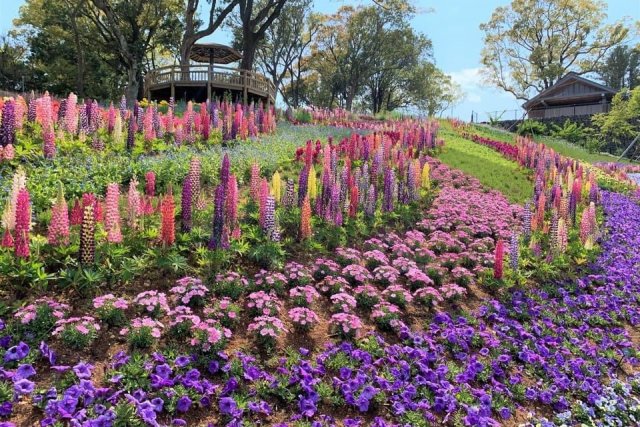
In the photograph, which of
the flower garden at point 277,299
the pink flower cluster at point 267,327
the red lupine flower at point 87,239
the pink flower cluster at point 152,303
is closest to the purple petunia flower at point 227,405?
the flower garden at point 277,299

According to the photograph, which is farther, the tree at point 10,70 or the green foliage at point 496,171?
the tree at point 10,70

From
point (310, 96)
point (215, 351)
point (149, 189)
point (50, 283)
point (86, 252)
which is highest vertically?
point (310, 96)

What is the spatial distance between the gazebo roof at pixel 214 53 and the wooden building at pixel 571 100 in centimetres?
3026

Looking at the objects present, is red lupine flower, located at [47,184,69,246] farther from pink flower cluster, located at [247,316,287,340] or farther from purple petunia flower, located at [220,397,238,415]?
purple petunia flower, located at [220,397,238,415]

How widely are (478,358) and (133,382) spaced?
365 centimetres

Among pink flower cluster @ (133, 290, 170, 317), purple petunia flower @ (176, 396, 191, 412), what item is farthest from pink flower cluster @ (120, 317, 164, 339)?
purple petunia flower @ (176, 396, 191, 412)

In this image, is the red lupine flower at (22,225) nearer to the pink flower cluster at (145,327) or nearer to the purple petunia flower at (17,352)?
the purple petunia flower at (17,352)

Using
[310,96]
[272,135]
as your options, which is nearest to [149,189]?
Answer: [272,135]

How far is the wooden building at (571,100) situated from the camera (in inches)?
1647

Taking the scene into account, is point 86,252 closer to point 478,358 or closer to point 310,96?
point 478,358

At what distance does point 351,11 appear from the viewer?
47.8 metres

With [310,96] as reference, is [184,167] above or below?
below

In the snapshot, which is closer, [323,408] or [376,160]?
[323,408]

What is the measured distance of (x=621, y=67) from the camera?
55531 mm
